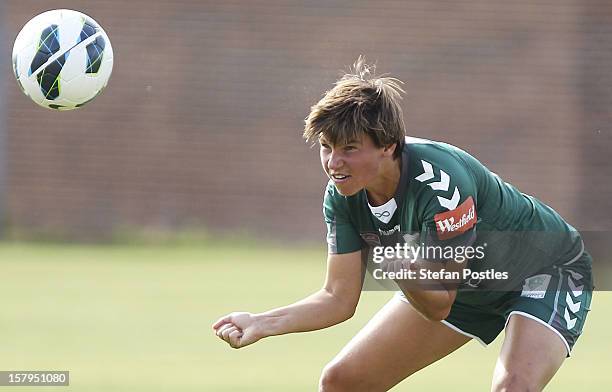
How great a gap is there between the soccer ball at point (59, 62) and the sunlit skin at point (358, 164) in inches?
66.8

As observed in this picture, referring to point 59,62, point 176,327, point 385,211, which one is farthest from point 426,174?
point 176,327

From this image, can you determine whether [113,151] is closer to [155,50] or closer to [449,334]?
[155,50]

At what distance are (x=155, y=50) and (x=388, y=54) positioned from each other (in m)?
3.58

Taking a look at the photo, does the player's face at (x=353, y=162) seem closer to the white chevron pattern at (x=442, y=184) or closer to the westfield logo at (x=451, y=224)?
the white chevron pattern at (x=442, y=184)

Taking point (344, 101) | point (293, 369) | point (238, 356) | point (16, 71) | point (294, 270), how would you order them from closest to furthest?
point (344, 101)
point (16, 71)
point (293, 369)
point (238, 356)
point (294, 270)

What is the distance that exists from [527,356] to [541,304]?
0.36 m

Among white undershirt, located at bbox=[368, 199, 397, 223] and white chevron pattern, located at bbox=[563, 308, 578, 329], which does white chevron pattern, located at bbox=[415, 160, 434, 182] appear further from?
white chevron pattern, located at bbox=[563, 308, 578, 329]

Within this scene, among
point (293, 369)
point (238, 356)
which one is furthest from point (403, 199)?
point (238, 356)

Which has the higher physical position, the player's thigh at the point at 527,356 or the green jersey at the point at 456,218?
the green jersey at the point at 456,218

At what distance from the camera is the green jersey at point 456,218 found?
192 inches

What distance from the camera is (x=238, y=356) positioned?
8.88 metres

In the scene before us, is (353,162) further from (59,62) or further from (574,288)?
(59,62)

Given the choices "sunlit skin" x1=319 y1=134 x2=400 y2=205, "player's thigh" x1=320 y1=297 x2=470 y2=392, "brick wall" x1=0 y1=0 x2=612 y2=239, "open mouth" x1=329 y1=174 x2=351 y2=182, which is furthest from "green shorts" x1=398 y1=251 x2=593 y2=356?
"brick wall" x1=0 y1=0 x2=612 y2=239

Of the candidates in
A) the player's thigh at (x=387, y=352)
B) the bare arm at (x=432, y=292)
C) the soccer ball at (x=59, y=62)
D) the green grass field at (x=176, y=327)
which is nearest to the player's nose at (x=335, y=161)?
the bare arm at (x=432, y=292)
